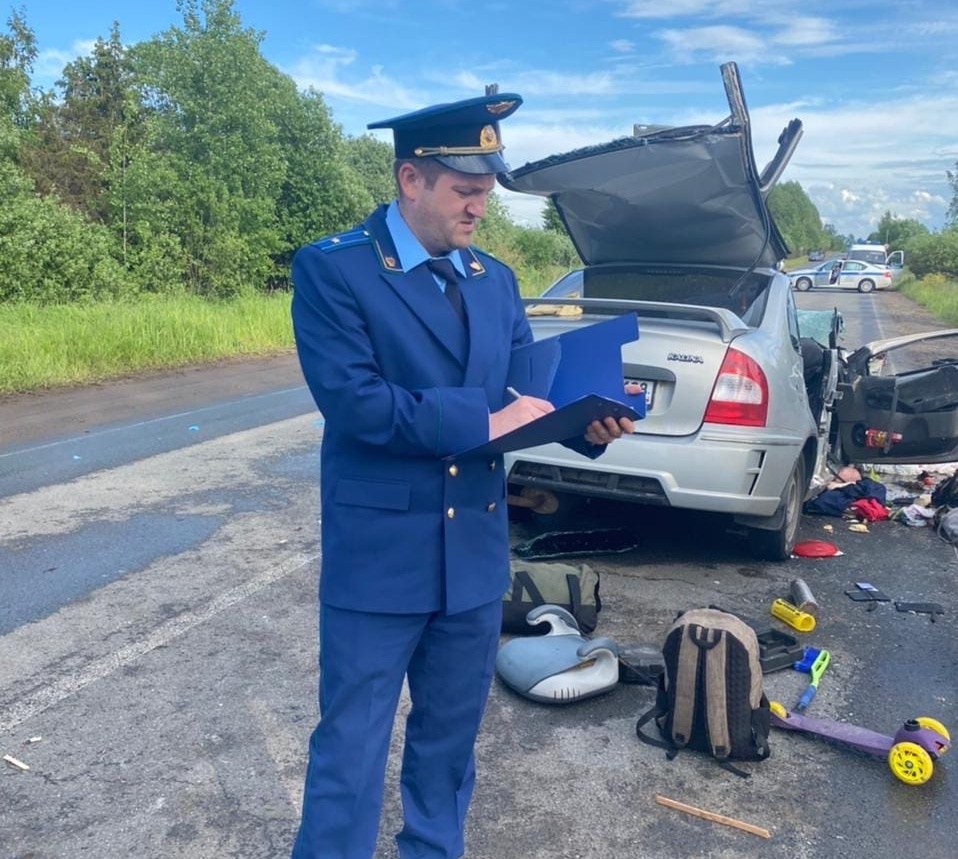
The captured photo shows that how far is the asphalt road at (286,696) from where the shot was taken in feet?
9.57

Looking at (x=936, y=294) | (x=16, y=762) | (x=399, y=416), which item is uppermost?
(x=399, y=416)

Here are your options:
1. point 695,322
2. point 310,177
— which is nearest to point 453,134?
point 695,322

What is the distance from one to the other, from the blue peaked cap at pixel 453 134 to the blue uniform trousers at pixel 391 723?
3.43ft

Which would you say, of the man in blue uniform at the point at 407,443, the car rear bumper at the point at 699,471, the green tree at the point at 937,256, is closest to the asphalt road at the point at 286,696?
the car rear bumper at the point at 699,471

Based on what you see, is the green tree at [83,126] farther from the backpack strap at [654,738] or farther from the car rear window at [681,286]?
the backpack strap at [654,738]

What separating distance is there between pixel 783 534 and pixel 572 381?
3.56 m


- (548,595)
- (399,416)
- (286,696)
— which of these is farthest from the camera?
(548,595)

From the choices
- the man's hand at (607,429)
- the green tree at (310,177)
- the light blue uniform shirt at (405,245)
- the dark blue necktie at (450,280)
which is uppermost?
the green tree at (310,177)

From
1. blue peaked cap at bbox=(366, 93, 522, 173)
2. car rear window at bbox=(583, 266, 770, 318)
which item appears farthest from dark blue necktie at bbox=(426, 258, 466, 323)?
car rear window at bbox=(583, 266, 770, 318)

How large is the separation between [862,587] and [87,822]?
3.98 meters

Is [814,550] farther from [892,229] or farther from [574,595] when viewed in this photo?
[892,229]

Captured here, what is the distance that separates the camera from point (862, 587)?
523 cm

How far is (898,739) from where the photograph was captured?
327 centimetres

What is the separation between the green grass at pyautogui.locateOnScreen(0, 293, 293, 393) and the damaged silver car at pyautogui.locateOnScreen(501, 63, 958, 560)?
8692 millimetres
